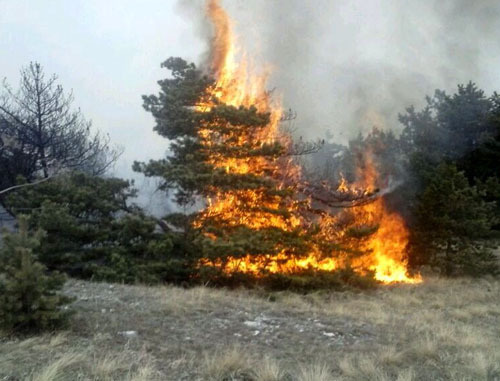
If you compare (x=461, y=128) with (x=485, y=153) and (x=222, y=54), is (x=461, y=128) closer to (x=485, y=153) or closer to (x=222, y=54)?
(x=485, y=153)

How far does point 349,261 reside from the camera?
14484 mm

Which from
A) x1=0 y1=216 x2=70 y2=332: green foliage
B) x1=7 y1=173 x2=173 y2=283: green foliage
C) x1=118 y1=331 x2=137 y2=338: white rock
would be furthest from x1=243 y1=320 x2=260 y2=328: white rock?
x1=7 y1=173 x2=173 y2=283: green foliage

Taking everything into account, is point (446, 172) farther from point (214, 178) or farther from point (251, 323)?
point (251, 323)

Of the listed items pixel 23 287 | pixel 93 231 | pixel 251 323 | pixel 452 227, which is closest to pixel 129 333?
pixel 23 287

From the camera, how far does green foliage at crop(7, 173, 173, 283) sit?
1364cm

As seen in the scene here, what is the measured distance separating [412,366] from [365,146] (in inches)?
594

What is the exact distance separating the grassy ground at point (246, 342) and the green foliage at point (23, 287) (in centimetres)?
25

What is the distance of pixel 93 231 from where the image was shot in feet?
47.1

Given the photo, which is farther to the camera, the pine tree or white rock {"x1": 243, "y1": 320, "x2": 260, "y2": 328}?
the pine tree

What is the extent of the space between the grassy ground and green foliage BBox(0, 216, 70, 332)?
0.25 m

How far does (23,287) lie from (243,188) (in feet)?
26.1

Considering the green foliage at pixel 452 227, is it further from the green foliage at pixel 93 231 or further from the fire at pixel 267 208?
the green foliage at pixel 93 231

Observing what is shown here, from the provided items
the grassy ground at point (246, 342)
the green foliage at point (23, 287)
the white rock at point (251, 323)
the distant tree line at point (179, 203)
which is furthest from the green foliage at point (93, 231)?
the green foliage at point (23, 287)

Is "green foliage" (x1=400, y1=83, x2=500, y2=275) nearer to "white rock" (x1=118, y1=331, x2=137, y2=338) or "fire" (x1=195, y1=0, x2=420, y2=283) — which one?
"fire" (x1=195, y1=0, x2=420, y2=283)
